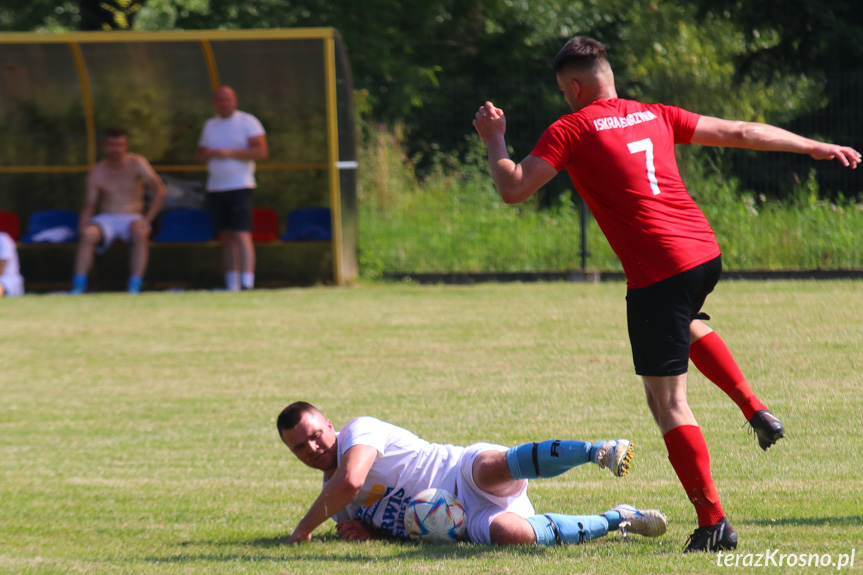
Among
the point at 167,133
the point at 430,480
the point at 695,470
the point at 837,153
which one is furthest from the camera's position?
the point at 167,133

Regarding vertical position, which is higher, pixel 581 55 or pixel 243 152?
pixel 581 55

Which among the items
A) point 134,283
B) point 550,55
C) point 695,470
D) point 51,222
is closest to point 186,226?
point 134,283

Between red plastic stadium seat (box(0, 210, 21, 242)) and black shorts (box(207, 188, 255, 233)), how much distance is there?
3226 millimetres

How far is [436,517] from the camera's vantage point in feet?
15.9

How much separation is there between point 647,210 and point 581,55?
666mm

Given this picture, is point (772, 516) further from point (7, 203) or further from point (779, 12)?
point (779, 12)

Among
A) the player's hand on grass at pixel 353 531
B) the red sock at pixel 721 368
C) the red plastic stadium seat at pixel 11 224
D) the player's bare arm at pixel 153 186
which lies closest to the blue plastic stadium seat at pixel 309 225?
the player's bare arm at pixel 153 186

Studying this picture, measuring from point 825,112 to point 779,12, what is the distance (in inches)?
181

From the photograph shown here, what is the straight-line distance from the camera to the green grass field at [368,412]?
15.7 feet

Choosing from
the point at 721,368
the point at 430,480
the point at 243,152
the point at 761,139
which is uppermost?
the point at 243,152

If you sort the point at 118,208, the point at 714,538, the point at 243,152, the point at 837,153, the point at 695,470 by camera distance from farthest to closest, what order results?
the point at 118,208
the point at 243,152
the point at 837,153
the point at 695,470
the point at 714,538

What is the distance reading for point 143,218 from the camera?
1480 centimetres

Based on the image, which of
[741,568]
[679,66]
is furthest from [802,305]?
[679,66]

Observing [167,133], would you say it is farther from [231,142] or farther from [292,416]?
[292,416]
